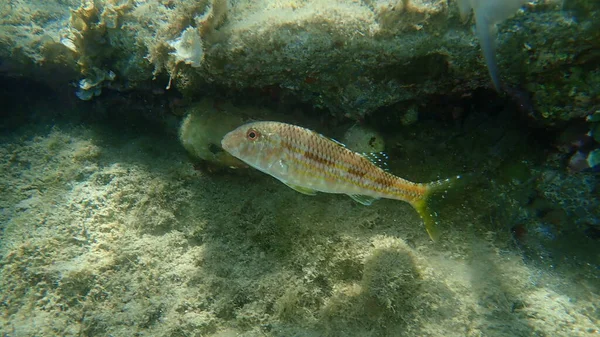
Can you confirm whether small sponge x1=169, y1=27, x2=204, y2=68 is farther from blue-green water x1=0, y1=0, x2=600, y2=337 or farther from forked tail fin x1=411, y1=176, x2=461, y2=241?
forked tail fin x1=411, y1=176, x2=461, y2=241

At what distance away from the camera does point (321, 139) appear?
261 cm

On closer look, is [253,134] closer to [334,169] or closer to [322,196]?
[334,169]

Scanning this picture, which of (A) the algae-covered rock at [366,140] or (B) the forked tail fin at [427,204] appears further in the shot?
(A) the algae-covered rock at [366,140]

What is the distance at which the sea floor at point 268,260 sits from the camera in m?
2.62

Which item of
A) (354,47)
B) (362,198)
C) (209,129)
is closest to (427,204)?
(362,198)

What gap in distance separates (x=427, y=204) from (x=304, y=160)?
4.27 ft

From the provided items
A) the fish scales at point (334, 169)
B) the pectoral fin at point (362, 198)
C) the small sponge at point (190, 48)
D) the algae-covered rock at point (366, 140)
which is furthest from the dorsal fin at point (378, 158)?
the small sponge at point (190, 48)

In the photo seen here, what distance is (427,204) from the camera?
281 cm

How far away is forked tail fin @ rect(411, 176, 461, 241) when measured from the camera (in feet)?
9.12

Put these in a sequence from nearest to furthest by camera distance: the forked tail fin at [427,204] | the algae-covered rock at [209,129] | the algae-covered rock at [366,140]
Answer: the forked tail fin at [427,204], the algae-covered rock at [366,140], the algae-covered rock at [209,129]

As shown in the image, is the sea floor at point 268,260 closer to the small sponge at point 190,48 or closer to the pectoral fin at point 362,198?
the pectoral fin at point 362,198

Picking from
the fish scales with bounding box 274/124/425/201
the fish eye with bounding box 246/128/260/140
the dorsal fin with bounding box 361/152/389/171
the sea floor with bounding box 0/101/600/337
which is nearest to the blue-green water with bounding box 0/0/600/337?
the sea floor with bounding box 0/101/600/337

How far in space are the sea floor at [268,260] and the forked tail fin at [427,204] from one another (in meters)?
0.14

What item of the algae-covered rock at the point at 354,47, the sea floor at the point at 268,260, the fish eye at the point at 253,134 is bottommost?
the sea floor at the point at 268,260
